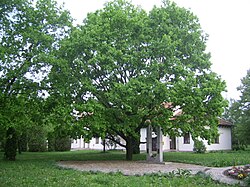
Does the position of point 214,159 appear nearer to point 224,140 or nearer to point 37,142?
point 224,140

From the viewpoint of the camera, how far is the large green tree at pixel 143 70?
56.3 feet

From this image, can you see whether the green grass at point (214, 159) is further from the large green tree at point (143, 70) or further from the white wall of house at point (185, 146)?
the white wall of house at point (185, 146)

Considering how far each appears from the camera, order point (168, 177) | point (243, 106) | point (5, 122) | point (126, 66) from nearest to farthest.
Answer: point (168, 177), point (5, 122), point (126, 66), point (243, 106)

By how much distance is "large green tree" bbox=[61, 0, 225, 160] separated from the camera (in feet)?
56.3

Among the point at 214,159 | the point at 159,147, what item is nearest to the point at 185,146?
the point at 214,159

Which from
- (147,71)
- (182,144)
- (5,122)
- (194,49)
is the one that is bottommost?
(182,144)

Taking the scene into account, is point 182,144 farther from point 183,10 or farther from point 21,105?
point 21,105

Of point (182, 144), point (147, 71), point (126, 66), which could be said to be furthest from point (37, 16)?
point (182, 144)

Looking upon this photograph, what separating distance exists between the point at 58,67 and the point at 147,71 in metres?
5.48

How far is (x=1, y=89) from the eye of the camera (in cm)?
1775

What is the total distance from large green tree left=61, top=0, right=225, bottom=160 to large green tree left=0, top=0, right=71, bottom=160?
1.62 metres

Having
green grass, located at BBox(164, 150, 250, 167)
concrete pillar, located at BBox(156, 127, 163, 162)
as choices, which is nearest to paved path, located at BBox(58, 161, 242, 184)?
green grass, located at BBox(164, 150, 250, 167)

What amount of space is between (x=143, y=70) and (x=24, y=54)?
7502 mm

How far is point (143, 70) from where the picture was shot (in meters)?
18.3
